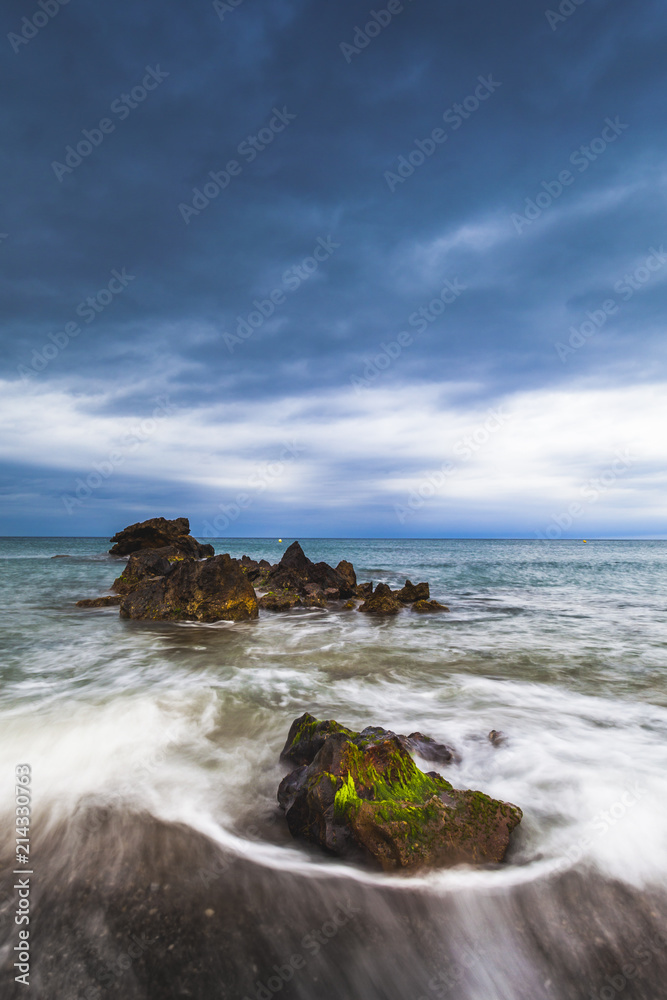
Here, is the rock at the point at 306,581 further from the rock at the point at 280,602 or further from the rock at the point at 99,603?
the rock at the point at 99,603

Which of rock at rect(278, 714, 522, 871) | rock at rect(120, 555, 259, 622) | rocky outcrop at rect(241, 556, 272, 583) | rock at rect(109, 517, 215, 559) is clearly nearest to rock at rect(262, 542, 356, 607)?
rocky outcrop at rect(241, 556, 272, 583)

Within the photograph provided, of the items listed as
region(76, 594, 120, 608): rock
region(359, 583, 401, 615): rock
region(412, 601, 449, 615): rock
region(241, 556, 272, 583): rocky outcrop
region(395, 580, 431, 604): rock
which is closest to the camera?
region(359, 583, 401, 615): rock

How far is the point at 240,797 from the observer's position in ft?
12.6

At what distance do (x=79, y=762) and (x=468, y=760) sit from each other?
3838 mm

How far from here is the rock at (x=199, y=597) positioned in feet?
40.5

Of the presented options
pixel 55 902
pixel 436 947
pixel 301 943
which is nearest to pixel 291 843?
pixel 301 943

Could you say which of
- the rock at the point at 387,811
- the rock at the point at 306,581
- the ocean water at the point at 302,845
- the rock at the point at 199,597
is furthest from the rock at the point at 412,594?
the rock at the point at 387,811

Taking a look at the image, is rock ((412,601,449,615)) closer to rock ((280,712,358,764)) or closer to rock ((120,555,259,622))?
rock ((120,555,259,622))

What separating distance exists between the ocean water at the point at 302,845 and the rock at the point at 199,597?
387 centimetres

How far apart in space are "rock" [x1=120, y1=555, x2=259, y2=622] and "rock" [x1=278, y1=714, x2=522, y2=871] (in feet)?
30.0

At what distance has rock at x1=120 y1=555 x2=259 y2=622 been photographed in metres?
12.4

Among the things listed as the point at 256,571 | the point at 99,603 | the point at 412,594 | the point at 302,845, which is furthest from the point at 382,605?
the point at 302,845

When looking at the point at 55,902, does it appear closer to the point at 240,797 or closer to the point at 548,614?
the point at 240,797

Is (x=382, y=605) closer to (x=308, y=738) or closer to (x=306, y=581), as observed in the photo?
(x=306, y=581)
